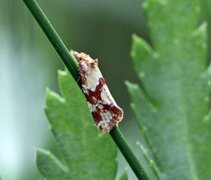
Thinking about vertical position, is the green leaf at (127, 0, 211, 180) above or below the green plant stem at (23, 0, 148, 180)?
above

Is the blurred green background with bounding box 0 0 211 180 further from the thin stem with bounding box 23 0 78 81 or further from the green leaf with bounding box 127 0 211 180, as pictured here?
the thin stem with bounding box 23 0 78 81

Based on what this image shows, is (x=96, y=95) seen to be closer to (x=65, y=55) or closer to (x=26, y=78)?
(x=65, y=55)

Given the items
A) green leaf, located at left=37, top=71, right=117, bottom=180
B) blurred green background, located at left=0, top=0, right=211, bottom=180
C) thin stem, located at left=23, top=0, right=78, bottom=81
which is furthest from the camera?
blurred green background, located at left=0, top=0, right=211, bottom=180

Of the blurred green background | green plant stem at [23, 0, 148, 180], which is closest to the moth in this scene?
green plant stem at [23, 0, 148, 180]

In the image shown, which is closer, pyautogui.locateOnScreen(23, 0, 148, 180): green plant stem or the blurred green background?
pyautogui.locateOnScreen(23, 0, 148, 180): green plant stem

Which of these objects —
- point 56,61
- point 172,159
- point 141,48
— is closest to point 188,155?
point 172,159

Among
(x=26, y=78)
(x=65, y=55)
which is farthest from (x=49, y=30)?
(x=26, y=78)

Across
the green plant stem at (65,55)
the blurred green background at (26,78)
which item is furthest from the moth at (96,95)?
the blurred green background at (26,78)
